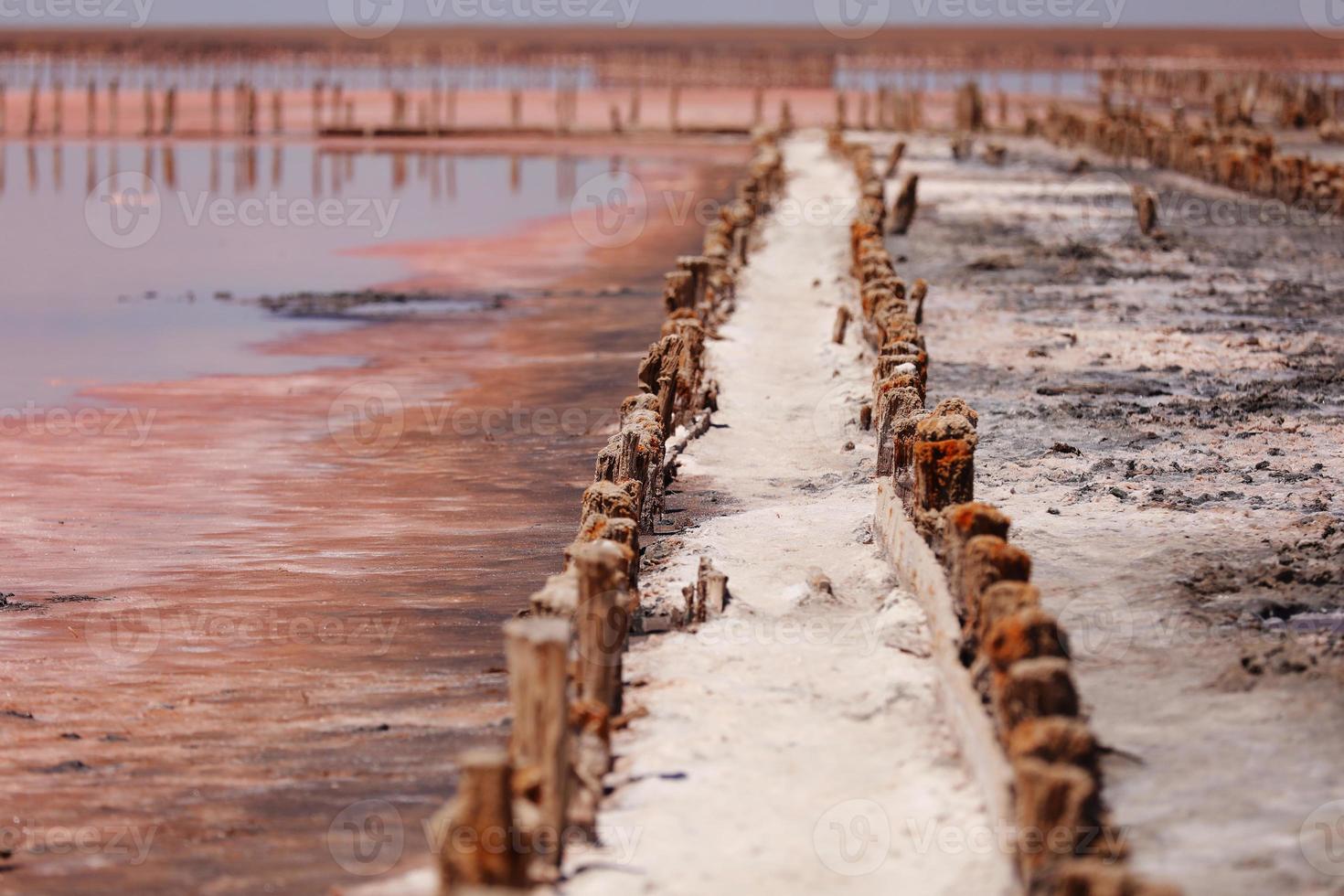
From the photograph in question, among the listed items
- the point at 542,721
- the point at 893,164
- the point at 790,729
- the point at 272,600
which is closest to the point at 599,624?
the point at 790,729

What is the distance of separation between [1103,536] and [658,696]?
10.8 feet

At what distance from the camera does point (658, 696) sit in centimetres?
805

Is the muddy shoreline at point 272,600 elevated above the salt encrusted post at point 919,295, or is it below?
below

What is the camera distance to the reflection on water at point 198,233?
21047 millimetres

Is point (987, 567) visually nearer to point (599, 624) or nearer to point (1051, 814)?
point (599, 624)

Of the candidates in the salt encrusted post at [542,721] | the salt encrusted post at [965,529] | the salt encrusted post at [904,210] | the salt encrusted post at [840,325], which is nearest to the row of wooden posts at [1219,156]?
the salt encrusted post at [904,210]

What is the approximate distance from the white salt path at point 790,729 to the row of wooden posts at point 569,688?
0.55ft

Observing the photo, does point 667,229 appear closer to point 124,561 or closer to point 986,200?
point 986,200

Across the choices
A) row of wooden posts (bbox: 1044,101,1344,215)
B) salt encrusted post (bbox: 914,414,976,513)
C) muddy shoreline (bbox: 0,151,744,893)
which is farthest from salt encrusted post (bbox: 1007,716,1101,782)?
row of wooden posts (bbox: 1044,101,1344,215)

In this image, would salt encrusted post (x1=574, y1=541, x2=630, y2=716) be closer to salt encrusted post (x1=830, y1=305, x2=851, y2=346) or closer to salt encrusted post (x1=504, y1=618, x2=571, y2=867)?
salt encrusted post (x1=504, y1=618, x2=571, y2=867)

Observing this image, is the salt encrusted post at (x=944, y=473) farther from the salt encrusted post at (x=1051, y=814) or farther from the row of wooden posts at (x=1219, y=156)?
the row of wooden posts at (x=1219, y=156)

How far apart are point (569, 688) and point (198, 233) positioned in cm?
2805

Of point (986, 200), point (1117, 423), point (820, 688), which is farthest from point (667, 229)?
point (820, 688)

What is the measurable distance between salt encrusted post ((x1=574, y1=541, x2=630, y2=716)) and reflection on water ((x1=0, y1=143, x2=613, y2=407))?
11808 mm
